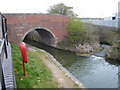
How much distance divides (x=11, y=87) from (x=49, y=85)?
376cm

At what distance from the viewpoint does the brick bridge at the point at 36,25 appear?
20.8 meters

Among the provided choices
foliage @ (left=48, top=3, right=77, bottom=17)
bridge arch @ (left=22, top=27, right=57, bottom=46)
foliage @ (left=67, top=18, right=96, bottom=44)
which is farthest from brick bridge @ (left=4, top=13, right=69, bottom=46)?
foliage @ (left=48, top=3, right=77, bottom=17)

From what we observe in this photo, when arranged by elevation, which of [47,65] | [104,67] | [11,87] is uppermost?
[11,87]

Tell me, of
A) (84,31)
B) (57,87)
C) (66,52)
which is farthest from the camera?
(84,31)

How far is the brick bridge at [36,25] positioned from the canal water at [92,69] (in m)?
4.58

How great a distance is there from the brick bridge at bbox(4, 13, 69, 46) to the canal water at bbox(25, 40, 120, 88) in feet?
15.0

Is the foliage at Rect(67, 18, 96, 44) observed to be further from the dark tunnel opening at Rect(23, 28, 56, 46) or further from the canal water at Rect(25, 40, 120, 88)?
the canal water at Rect(25, 40, 120, 88)

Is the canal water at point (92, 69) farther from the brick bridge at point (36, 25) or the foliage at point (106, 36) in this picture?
the foliage at point (106, 36)

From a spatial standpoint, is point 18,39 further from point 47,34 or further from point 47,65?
point 47,65

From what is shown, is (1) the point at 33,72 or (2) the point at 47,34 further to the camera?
(2) the point at 47,34

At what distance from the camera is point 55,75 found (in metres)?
10.5

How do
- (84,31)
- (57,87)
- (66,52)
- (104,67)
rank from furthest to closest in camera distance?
(84,31) → (66,52) → (104,67) → (57,87)

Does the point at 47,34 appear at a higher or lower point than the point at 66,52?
higher

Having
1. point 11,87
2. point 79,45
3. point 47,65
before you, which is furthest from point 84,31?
point 11,87
